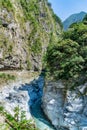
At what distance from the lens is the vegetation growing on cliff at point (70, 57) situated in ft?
96.1

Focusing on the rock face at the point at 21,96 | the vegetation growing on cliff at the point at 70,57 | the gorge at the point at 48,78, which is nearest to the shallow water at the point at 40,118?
the gorge at the point at 48,78

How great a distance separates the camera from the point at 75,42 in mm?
31297

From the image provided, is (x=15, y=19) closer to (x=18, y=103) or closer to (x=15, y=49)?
(x=15, y=49)

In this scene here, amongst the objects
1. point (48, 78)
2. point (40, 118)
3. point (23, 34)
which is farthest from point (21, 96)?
point (23, 34)

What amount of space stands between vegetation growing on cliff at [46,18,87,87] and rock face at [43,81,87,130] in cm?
111

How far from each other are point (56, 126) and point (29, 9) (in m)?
32.5

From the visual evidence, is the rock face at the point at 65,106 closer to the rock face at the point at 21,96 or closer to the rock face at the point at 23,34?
the rock face at the point at 21,96

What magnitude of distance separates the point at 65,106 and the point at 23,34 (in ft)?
79.0

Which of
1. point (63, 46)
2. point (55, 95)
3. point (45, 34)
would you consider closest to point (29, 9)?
point (45, 34)

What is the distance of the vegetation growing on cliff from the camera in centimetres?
2928

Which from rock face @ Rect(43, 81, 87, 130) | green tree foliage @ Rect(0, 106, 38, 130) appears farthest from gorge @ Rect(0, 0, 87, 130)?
green tree foliage @ Rect(0, 106, 38, 130)

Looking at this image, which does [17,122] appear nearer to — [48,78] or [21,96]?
[48,78]

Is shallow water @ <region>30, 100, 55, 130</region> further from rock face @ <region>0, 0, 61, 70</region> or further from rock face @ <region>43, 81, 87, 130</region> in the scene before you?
rock face @ <region>0, 0, 61, 70</region>

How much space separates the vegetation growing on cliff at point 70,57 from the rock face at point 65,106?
1.11 metres
